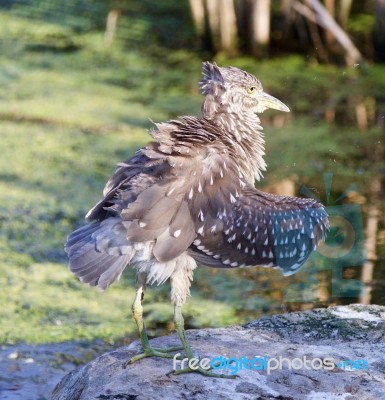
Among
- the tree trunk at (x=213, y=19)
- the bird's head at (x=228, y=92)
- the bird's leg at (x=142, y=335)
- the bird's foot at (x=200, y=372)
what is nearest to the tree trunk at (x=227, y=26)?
the tree trunk at (x=213, y=19)

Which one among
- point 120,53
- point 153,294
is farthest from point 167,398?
point 120,53

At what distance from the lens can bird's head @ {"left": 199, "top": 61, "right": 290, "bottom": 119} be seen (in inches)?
201

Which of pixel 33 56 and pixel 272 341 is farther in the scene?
pixel 33 56

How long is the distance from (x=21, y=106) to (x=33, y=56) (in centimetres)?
170

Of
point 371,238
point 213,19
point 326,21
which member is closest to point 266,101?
point 371,238

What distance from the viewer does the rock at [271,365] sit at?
4.18 meters

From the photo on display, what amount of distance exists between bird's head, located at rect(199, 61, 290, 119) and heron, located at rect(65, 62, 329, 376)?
17cm

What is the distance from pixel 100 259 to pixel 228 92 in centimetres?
134

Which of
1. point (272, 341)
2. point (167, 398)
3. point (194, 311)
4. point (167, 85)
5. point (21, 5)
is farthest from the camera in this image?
point (21, 5)

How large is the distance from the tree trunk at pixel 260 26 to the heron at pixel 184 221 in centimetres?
604

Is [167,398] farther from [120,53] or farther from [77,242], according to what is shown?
[120,53]

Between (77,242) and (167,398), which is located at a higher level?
(77,242)

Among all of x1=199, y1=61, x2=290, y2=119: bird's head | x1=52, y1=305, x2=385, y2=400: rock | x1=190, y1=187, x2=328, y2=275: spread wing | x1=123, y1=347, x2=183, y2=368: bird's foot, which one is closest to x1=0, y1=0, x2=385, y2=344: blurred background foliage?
x1=199, y1=61, x2=290, y2=119: bird's head

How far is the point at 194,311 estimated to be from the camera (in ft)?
21.3
